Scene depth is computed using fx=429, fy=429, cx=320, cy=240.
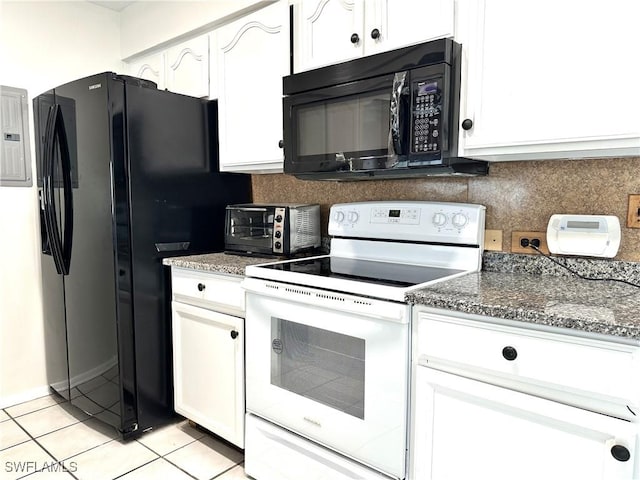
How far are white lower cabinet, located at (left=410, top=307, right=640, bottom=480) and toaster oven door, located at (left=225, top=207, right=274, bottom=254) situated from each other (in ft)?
→ 3.27

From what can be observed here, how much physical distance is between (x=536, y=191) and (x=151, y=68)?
2.33m

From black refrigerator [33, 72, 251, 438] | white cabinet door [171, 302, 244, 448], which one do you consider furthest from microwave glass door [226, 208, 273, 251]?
white cabinet door [171, 302, 244, 448]

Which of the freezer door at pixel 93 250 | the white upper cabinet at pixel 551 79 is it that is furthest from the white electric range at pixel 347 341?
the freezer door at pixel 93 250

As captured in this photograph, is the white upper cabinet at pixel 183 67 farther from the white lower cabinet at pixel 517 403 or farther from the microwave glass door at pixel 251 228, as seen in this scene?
the white lower cabinet at pixel 517 403

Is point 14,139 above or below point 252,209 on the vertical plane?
above

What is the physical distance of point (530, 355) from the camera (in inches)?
42.1

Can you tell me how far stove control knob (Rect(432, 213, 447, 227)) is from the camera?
1708 mm

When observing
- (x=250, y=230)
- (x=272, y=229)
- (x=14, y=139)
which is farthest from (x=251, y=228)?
(x=14, y=139)

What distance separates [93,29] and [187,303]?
195cm

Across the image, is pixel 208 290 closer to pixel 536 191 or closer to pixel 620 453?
pixel 536 191

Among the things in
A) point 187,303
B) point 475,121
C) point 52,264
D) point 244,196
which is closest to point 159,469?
point 187,303

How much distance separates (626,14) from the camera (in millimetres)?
1170

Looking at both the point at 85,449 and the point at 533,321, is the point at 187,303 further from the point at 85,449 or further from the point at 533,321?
the point at 533,321

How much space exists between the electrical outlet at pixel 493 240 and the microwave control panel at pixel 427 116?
476 millimetres
